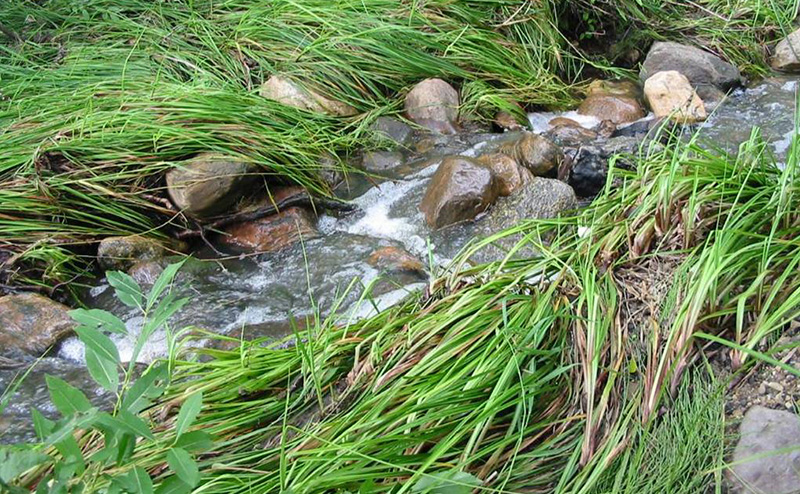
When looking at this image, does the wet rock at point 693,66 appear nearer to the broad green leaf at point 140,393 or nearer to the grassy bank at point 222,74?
the grassy bank at point 222,74

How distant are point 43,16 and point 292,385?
416 centimetres

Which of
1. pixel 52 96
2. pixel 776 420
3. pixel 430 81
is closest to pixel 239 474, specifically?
pixel 776 420

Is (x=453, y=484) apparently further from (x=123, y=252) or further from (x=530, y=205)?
(x=123, y=252)

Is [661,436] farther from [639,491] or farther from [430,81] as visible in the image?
[430,81]

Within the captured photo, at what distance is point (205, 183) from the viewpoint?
357 centimetres

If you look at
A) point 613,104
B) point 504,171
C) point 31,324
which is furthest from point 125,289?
point 613,104

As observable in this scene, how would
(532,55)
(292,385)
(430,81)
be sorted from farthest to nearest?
(532,55), (430,81), (292,385)

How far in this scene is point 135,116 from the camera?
3.69 metres

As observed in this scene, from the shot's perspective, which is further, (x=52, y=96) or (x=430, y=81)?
(x=430, y=81)

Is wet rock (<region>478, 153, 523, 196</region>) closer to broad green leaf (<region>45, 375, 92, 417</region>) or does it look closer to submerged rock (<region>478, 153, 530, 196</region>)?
submerged rock (<region>478, 153, 530, 196</region>)

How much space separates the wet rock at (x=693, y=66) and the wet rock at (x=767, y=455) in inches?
160

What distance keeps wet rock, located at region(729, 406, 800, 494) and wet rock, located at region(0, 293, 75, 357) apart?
2.53 m

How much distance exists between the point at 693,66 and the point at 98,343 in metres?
4.92

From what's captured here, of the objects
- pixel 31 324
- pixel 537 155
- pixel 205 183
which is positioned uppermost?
pixel 205 183
